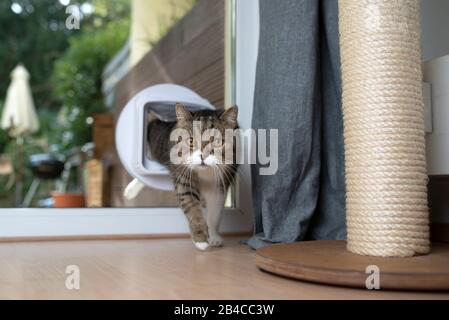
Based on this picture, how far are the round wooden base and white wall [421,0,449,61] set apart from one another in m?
0.78

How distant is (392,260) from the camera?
0.96 m

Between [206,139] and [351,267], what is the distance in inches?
28.0

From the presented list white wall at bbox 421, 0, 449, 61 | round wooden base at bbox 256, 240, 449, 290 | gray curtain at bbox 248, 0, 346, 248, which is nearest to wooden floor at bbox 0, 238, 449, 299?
round wooden base at bbox 256, 240, 449, 290

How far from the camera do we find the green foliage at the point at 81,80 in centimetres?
362

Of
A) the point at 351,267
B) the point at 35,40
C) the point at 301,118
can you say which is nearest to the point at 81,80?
the point at 35,40

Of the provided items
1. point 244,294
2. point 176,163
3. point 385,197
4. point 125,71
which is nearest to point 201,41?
point 176,163

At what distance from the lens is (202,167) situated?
1.46m

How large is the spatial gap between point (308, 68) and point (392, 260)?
609 mm

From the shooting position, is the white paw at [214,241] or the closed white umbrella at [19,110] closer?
the white paw at [214,241]

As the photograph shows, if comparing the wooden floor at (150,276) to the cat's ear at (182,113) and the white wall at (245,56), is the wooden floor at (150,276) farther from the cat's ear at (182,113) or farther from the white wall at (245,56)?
the white wall at (245,56)

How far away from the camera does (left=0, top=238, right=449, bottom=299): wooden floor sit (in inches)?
31.4

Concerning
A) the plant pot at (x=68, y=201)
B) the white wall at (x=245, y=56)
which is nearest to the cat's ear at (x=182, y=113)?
the white wall at (x=245, y=56)

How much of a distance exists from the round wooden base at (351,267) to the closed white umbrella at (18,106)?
314 cm
